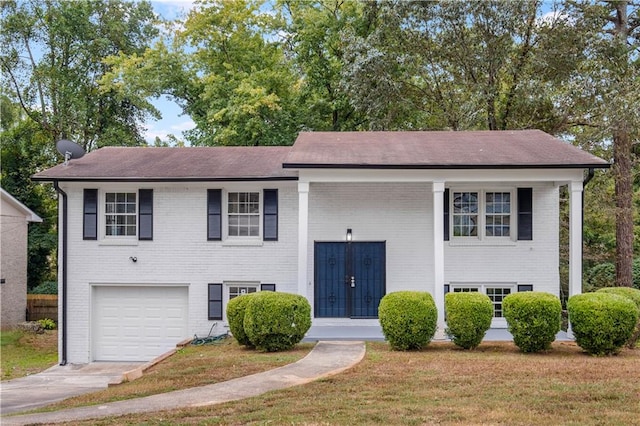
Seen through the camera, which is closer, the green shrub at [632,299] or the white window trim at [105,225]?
the green shrub at [632,299]

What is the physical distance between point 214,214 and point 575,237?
340 inches

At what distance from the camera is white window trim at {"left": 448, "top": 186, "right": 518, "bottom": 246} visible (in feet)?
45.2

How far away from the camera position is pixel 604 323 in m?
9.89

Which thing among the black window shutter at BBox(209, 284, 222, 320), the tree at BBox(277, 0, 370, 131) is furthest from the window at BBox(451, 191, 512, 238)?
the tree at BBox(277, 0, 370, 131)

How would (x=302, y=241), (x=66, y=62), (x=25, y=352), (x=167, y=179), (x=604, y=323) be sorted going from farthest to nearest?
(x=66, y=62), (x=25, y=352), (x=167, y=179), (x=302, y=241), (x=604, y=323)

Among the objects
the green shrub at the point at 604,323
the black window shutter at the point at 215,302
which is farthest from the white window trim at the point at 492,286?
the black window shutter at the point at 215,302

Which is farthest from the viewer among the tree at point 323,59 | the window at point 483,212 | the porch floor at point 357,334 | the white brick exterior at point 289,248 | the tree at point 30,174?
the tree at point 30,174

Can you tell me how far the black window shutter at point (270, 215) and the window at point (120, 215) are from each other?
3440 mm

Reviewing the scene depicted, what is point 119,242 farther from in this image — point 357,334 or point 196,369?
point 357,334

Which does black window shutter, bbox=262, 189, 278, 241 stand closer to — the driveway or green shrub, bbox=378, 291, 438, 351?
green shrub, bbox=378, 291, 438, 351

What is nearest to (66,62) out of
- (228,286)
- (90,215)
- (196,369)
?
(90,215)

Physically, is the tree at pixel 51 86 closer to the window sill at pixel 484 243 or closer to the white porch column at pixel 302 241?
the white porch column at pixel 302 241

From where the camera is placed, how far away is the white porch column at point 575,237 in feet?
39.7

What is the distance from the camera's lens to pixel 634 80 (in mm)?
19578
